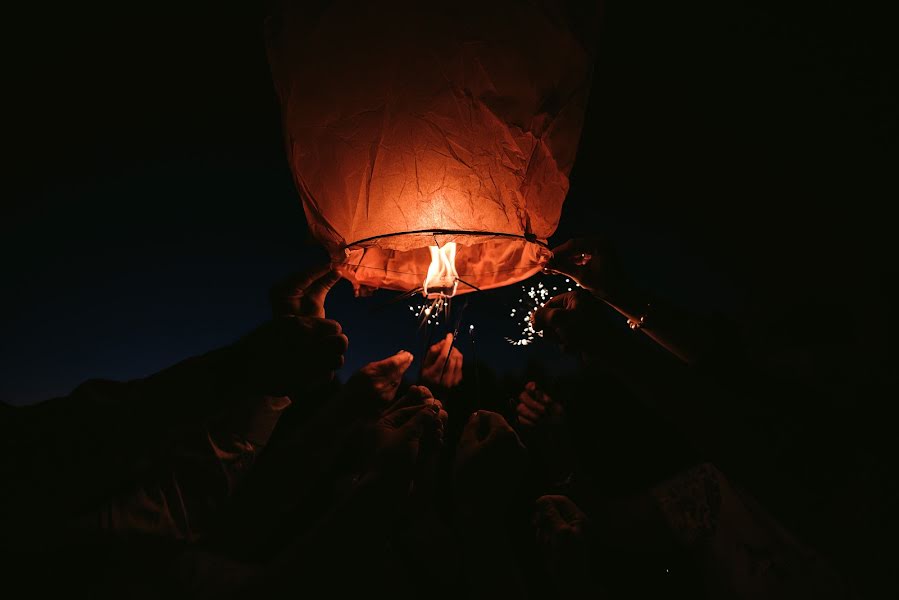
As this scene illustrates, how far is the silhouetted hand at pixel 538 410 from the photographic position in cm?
191

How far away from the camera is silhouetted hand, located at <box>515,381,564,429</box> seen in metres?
1.91

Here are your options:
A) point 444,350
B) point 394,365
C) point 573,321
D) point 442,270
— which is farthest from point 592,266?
point 394,365

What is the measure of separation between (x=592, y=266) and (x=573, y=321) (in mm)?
260

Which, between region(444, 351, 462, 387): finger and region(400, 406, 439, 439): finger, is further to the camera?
region(444, 351, 462, 387): finger

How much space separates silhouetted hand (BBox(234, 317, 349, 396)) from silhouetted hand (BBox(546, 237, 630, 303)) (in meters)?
0.87

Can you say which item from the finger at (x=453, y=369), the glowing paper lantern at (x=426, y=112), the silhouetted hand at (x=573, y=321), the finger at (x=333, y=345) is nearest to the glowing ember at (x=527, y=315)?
the silhouetted hand at (x=573, y=321)

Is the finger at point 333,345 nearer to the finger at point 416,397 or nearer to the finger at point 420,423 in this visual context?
the finger at point 420,423

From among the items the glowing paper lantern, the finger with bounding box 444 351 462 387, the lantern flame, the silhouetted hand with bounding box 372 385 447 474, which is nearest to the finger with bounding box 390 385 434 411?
the silhouetted hand with bounding box 372 385 447 474

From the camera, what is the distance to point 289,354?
1049 mm

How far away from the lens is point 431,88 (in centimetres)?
96

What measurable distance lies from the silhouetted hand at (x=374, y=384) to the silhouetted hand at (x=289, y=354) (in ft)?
2.19

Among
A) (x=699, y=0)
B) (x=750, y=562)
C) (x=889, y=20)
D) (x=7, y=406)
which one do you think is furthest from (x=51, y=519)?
(x=889, y=20)

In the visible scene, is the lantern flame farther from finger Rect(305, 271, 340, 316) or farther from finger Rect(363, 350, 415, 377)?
finger Rect(363, 350, 415, 377)

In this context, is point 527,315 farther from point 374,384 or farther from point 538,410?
point 374,384
